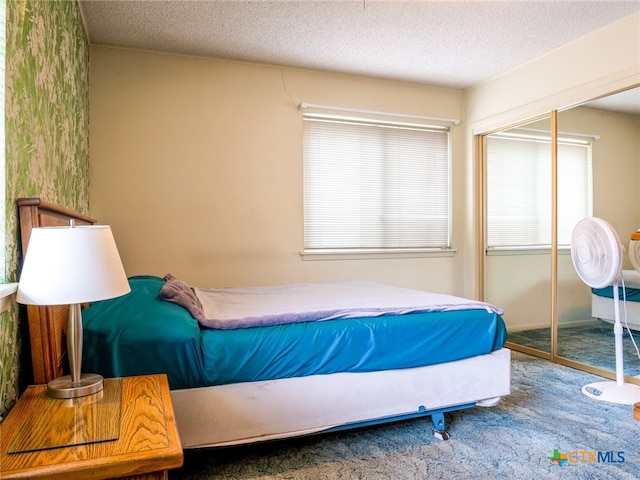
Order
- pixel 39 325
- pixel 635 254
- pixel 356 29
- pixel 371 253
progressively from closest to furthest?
pixel 39 325 → pixel 635 254 → pixel 356 29 → pixel 371 253

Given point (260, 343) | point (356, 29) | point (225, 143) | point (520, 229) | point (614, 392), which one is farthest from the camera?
point (520, 229)

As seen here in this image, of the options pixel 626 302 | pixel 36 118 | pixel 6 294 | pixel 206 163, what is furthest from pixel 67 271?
pixel 626 302

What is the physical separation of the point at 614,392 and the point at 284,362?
2.22 meters

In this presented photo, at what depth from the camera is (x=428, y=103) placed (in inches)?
171

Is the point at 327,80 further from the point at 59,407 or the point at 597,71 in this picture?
the point at 59,407

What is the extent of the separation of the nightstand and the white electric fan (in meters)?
2.72

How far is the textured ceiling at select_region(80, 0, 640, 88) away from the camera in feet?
9.22

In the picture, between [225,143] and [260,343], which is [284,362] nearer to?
[260,343]

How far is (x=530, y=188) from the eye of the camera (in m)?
3.87

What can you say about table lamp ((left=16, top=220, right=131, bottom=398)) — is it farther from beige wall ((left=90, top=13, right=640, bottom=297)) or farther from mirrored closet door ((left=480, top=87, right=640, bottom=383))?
mirrored closet door ((left=480, top=87, right=640, bottom=383))

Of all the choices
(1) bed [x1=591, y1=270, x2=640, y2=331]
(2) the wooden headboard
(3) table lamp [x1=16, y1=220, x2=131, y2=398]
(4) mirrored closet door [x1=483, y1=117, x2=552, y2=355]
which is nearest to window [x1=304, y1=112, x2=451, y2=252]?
(4) mirrored closet door [x1=483, y1=117, x2=552, y2=355]

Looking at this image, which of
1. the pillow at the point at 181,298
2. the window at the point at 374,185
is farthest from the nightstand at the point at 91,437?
the window at the point at 374,185

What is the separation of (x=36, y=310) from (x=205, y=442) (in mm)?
854

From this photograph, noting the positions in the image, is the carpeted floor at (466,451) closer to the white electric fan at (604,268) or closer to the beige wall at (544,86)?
the white electric fan at (604,268)
